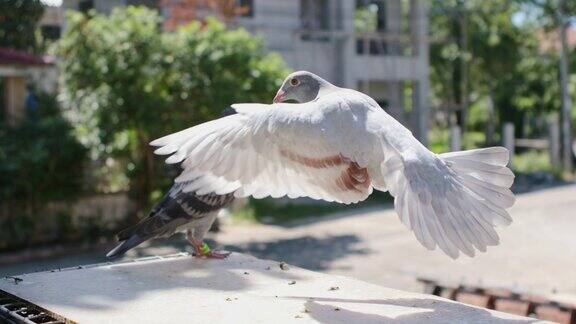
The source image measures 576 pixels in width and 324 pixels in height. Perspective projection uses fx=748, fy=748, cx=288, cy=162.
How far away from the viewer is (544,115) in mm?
24688

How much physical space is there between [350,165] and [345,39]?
14.0 meters

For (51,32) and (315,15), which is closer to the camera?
(51,32)

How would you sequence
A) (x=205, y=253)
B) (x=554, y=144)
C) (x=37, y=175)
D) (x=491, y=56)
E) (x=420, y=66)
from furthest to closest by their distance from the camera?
(x=491, y=56)
(x=554, y=144)
(x=420, y=66)
(x=37, y=175)
(x=205, y=253)

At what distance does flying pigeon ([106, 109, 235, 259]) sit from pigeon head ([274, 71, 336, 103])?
2.53ft

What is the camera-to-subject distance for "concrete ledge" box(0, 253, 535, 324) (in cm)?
349

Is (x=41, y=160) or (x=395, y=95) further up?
(x=395, y=95)

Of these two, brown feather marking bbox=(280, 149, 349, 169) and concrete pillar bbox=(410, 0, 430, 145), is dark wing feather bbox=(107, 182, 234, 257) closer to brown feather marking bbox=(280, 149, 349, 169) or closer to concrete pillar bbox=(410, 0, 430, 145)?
brown feather marking bbox=(280, 149, 349, 169)

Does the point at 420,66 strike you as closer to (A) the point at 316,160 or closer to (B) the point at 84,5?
(B) the point at 84,5

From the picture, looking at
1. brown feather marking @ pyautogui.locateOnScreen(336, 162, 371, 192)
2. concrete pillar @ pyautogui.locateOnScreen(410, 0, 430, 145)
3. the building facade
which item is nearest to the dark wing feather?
brown feather marking @ pyautogui.locateOnScreen(336, 162, 371, 192)

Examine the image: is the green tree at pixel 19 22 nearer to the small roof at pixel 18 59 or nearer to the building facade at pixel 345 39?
the small roof at pixel 18 59

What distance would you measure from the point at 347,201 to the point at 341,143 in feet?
1.79

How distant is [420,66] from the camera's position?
63.3 ft

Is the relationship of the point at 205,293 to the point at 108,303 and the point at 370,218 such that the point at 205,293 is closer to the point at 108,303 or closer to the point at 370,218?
the point at 108,303

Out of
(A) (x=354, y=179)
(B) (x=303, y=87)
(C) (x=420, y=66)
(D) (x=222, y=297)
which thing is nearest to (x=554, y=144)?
(C) (x=420, y=66)
